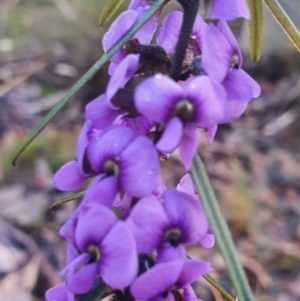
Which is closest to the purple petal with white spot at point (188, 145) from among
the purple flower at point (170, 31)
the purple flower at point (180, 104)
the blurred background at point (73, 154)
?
the purple flower at point (180, 104)

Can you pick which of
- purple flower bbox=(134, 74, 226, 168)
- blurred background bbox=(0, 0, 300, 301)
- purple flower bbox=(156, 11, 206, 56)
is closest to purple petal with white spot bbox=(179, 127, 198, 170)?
purple flower bbox=(134, 74, 226, 168)

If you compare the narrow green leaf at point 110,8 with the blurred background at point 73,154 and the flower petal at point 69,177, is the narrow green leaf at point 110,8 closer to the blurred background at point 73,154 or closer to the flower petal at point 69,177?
the flower petal at point 69,177

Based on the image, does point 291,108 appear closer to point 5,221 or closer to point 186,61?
point 5,221

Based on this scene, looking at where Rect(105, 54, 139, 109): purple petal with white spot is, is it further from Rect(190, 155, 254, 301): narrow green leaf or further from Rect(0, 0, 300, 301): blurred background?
Rect(0, 0, 300, 301): blurred background

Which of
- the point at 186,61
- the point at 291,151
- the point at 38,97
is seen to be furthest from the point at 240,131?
the point at 186,61

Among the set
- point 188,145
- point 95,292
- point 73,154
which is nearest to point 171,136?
point 188,145

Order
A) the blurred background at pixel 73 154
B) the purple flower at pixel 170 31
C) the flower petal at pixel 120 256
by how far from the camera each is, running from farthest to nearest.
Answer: the blurred background at pixel 73 154 < the purple flower at pixel 170 31 < the flower petal at pixel 120 256
